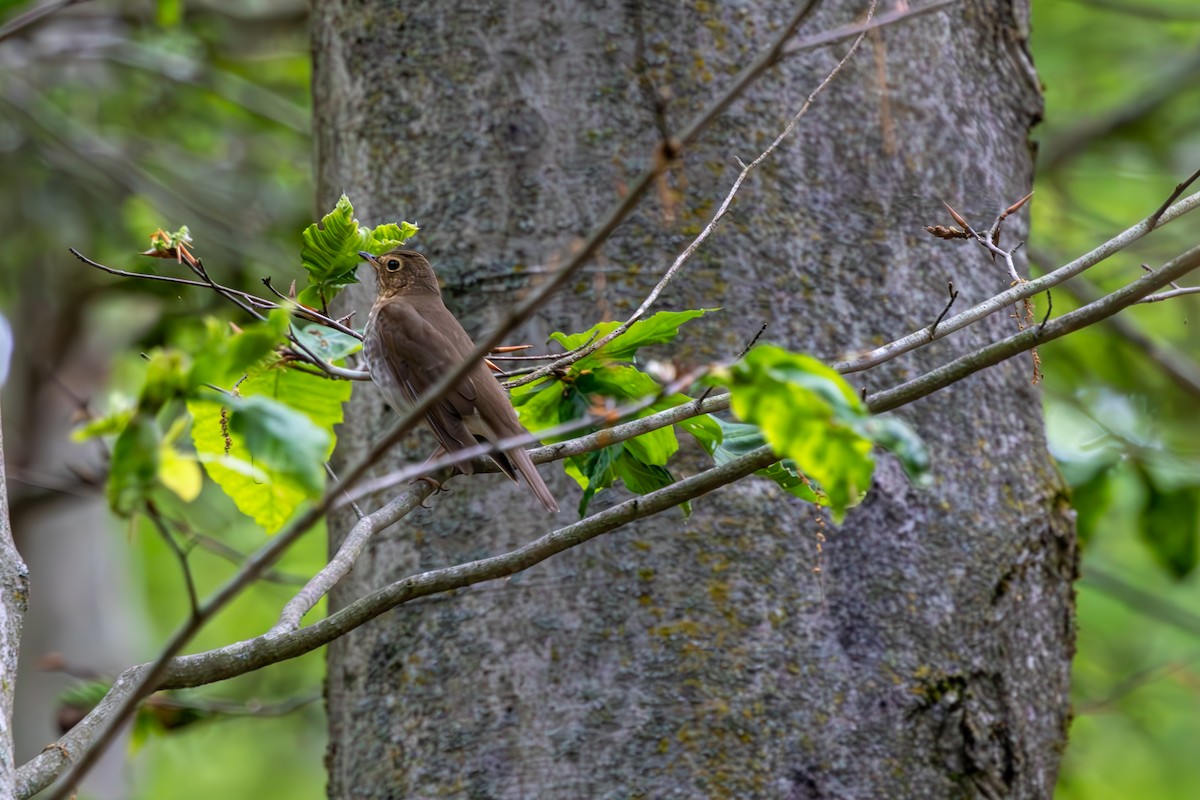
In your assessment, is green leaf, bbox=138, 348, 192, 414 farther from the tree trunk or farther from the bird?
the bird

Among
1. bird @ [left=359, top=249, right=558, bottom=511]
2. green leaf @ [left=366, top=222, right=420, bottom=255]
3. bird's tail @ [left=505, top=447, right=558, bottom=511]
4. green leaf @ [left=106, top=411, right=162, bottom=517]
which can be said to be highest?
bird @ [left=359, top=249, right=558, bottom=511]

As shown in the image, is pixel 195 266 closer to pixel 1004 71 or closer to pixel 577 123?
pixel 577 123

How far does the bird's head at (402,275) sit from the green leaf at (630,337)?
4.48 ft

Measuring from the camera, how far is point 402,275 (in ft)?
13.0

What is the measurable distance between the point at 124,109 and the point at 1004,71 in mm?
6236

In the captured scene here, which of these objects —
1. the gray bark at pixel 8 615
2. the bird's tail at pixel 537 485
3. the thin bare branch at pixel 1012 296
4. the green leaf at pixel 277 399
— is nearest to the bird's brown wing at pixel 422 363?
the bird's tail at pixel 537 485

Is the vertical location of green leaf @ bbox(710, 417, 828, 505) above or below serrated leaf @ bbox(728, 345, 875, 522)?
above

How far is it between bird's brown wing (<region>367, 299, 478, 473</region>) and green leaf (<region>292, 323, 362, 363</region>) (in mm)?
890

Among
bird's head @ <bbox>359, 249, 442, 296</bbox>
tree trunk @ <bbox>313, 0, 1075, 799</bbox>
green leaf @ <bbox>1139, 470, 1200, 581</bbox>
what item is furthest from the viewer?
green leaf @ <bbox>1139, 470, 1200, 581</bbox>

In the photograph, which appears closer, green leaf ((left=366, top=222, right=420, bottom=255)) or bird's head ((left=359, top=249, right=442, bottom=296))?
green leaf ((left=366, top=222, right=420, bottom=255))

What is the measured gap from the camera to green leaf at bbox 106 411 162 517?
1.39 metres

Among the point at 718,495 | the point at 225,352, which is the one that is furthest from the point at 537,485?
the point at 225,352

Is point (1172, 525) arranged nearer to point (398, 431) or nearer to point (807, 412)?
point (807, 412)

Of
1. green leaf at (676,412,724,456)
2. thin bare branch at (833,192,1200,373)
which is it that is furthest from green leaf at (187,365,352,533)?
thin bare branch at (833,192,1200,373)
